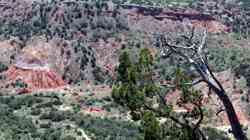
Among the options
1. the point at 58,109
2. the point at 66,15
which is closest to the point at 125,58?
the point at 58,109

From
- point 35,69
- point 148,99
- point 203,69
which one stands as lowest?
point 35,69

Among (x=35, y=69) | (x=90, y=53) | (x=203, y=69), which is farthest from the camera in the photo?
(x=90, y=53)

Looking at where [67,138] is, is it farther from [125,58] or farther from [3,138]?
[125,58]

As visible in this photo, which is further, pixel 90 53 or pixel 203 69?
pixel 90 53

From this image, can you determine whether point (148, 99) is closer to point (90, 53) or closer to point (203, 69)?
point (203, 69)

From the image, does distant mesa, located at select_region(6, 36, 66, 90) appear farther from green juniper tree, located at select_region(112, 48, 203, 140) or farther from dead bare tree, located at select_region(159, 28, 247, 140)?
dead bare tree, located at select_region(159, 28, 247, 140)

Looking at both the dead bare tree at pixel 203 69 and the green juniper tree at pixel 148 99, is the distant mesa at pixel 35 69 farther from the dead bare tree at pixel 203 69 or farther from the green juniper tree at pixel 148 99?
the dead bare tree at pixel 203 69

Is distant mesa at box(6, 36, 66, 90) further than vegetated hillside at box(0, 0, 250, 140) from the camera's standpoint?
Yes

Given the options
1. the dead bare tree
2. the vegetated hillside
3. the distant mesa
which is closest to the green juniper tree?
the dead bare tree

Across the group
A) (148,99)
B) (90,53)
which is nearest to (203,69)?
(148,99)
